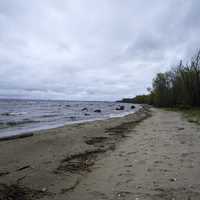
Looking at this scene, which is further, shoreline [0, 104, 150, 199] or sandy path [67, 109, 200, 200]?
shoreline [0, 104, 150, 199]

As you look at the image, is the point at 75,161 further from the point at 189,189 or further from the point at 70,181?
the point at 189,189

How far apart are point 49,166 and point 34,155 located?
2006 mm

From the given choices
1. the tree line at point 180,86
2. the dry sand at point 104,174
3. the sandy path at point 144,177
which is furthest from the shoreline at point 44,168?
the tree line at point 180,86

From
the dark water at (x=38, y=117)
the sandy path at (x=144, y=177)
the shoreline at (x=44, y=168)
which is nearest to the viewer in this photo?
the sandy path at (x=144, y=177)

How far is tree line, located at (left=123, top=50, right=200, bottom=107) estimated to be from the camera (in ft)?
133

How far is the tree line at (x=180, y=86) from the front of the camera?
4041cm

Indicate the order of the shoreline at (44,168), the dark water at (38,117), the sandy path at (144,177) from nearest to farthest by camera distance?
1. the sandy path at (144,177)
2. the shoreline at (44,168)
3. the dark water at (38,117)

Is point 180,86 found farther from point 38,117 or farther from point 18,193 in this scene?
point 18,193

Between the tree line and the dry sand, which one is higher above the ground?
the tree line

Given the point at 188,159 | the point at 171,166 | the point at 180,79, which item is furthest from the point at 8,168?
the point at 180,79

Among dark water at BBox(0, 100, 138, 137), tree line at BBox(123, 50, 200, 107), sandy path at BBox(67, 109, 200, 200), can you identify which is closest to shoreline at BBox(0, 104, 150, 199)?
sandy path at BBox(67, 109, 200, 200)

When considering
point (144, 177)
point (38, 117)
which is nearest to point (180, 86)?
point (38, 117)

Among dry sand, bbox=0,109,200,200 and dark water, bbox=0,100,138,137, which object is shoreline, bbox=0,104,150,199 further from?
dark water, bbox=0,100,138,137

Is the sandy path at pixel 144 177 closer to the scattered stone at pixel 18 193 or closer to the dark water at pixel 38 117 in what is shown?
the scattered stone at pixel 18 193
